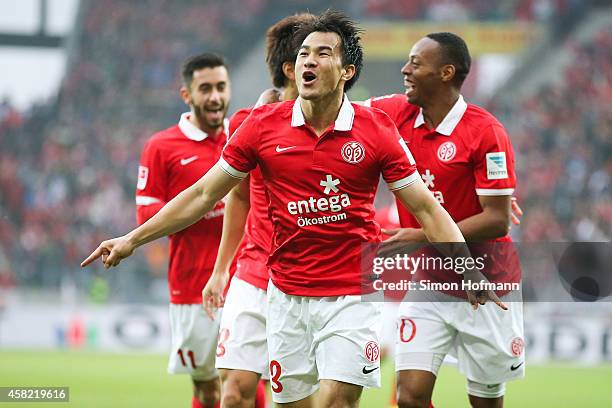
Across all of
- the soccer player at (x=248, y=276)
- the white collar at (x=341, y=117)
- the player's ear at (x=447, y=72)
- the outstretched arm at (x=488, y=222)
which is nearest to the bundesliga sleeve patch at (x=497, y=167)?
the outstretched arm at (x=488, y=222)

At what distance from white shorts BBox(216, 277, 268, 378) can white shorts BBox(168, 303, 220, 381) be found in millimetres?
1117

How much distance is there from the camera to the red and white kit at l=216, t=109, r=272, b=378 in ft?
17.4

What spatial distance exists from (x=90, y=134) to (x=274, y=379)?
1875 centimetres

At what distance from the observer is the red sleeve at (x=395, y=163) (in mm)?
4598

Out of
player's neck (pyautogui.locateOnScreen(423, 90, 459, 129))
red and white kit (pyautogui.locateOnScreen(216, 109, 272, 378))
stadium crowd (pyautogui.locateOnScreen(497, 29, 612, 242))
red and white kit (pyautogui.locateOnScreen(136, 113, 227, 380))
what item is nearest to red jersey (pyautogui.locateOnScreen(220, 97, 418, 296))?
red and white kit (pyautogui.locateOnScreen(216, 109, 272, 378))

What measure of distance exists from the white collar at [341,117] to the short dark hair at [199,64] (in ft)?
6.64

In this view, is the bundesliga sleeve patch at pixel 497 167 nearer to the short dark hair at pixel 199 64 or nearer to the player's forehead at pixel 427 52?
the player's forehead at pixel 427 52

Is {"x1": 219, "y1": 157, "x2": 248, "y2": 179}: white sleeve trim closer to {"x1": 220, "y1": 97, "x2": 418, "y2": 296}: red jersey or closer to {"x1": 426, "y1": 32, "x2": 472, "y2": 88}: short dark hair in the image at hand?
{"x1": 220, "y1": 97, "x2": 418, "y2": 296}: red jersey

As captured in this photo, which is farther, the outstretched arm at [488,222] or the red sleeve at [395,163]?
the outstretched arm at [488,222]

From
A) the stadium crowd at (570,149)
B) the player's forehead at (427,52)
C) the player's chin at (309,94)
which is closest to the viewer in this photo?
the player's chin at (309,94)

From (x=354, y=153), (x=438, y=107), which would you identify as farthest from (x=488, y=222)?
(x=354, y=153)

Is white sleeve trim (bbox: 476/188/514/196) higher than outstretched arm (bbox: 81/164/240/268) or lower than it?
higher

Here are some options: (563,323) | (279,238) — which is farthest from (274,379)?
(563,323)

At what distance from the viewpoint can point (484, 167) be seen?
547cm
